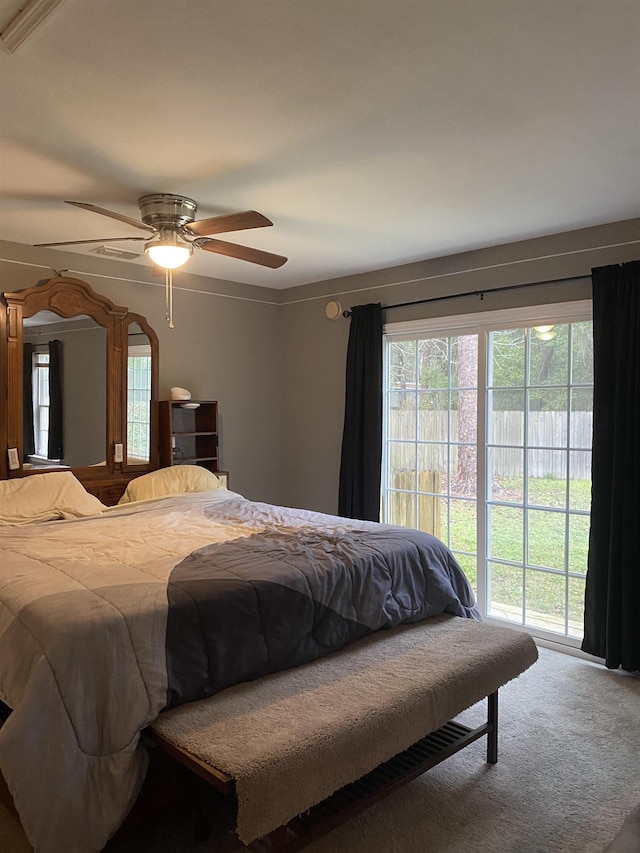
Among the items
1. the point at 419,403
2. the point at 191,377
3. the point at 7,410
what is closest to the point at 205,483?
the point at 191,377

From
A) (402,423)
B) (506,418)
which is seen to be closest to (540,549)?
(506,418)

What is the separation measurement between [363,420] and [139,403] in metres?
1.71

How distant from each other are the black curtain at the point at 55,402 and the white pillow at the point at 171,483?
0.53 meters

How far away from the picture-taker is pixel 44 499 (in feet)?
12.3

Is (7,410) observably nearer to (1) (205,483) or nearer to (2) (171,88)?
(1) (205,483)

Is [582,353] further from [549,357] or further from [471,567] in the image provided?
[471,567]

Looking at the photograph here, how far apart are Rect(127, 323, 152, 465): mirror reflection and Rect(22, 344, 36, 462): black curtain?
2.26 ft

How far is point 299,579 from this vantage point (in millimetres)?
2541

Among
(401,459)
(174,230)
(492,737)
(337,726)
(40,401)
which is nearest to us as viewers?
(337,726)

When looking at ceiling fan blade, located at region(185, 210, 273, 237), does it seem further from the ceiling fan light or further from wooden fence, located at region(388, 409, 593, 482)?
wooden fence, located at region(388, 409, 593, 482)

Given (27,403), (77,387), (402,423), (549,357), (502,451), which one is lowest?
(502,451)

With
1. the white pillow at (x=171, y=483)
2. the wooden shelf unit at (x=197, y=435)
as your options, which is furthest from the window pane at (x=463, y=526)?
the wooden shelf unit at (x=197, y=435)

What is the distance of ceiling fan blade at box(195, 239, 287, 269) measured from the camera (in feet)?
10.5

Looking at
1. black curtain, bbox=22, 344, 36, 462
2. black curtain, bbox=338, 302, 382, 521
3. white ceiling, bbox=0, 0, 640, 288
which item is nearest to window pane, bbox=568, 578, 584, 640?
black curtain, bbox=338, 302, 382, 521
